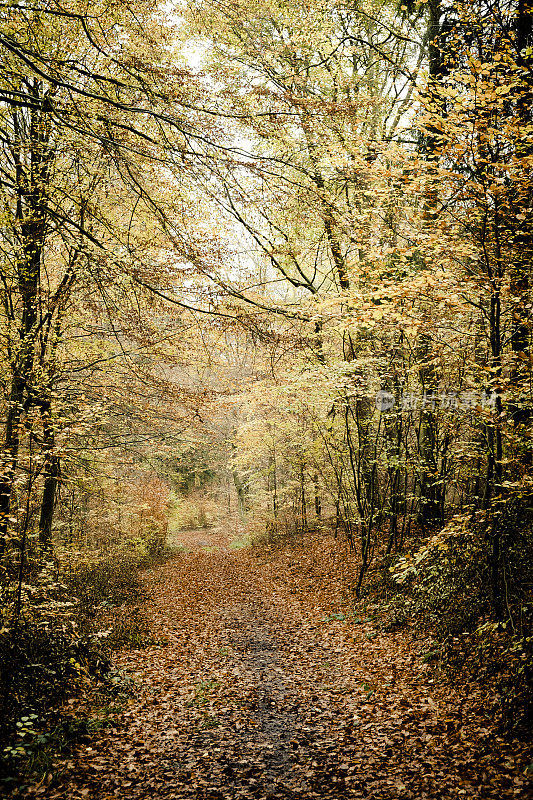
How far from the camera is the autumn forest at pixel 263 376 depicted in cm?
482

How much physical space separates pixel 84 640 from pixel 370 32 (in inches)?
626

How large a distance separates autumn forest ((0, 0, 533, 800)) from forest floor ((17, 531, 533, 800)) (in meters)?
0.04

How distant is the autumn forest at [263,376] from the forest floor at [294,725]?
0.04 m

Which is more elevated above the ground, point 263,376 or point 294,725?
point 263,376

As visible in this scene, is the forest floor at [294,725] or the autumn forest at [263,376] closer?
the forest floor at [294,725]

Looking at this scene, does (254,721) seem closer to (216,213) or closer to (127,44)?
(216,213)

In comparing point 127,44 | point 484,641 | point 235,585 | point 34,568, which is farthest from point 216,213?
point 235,585

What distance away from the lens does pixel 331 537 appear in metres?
Answer: 15.8

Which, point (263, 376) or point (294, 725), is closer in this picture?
point (294, 725)

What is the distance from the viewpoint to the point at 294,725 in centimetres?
557

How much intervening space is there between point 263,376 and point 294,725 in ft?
20.5

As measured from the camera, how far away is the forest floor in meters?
4.29

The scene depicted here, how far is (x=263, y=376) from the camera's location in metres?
9.82

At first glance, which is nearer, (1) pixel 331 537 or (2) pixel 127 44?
(2) pixel 127 44
